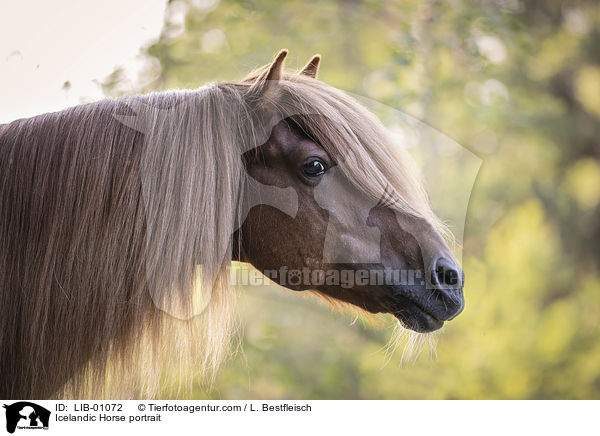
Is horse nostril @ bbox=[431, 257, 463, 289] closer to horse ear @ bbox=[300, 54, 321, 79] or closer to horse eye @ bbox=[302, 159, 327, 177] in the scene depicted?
horse eye @ bbox=[302, 159, 327, 177]

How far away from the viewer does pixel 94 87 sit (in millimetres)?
1873

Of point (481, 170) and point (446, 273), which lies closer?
point (446, 273)

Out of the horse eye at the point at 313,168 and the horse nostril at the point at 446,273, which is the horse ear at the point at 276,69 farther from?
the horse nostril at the point at 446,273

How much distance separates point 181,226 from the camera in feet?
3.80

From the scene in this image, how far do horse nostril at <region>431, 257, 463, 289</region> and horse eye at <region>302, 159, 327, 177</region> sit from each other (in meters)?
0.37

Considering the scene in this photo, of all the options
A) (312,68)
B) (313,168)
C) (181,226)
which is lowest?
(181,226)

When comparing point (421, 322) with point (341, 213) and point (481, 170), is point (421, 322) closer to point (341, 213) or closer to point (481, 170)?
point (341, 213)

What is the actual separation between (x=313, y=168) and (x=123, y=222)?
1.61 feet

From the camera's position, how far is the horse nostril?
117 cm

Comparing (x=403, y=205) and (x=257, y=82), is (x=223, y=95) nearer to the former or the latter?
(x=257, y=82)

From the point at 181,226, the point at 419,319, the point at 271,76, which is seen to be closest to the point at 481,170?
the point at 419,319

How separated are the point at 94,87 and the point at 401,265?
1.40 m
